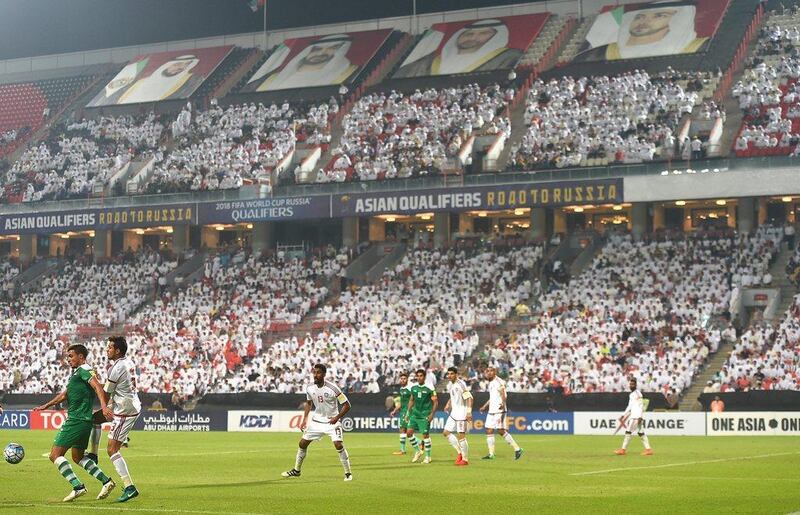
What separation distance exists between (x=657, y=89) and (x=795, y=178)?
1162 centimetres

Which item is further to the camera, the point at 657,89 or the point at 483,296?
the point at 657,89

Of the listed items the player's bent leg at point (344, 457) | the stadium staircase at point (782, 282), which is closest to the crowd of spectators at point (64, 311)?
the stadium staircase at point (782, 282)

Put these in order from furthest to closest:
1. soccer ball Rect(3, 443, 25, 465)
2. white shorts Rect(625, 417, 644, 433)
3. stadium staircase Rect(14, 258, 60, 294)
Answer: stadium staircase Rect(14, 258, 60, 294)
white shorts Rect(625, 417, 644, 433)
soccer ball Rect(3, 443, 25, 465)

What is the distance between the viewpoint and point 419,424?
30.8 m

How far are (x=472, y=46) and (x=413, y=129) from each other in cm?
1006

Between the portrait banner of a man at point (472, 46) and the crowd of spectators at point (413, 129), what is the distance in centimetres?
265

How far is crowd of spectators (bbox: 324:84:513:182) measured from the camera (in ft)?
213

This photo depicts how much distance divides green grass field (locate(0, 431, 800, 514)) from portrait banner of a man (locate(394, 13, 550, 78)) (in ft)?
126

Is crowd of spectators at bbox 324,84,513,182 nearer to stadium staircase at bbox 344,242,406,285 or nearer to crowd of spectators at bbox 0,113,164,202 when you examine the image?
stadium staircase at bbox 344,242,406,285

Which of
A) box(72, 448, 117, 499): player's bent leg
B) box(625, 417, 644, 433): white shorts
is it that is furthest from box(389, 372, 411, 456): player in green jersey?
box(72, 448, 117, 499): player's bent leg

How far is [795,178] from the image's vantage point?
179ft

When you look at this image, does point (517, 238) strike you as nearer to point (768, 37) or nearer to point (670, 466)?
point (768, 37)

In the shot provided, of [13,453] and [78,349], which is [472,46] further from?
[78,349]

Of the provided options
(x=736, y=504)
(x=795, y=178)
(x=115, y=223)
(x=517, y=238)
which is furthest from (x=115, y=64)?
(x=736, y=504)
